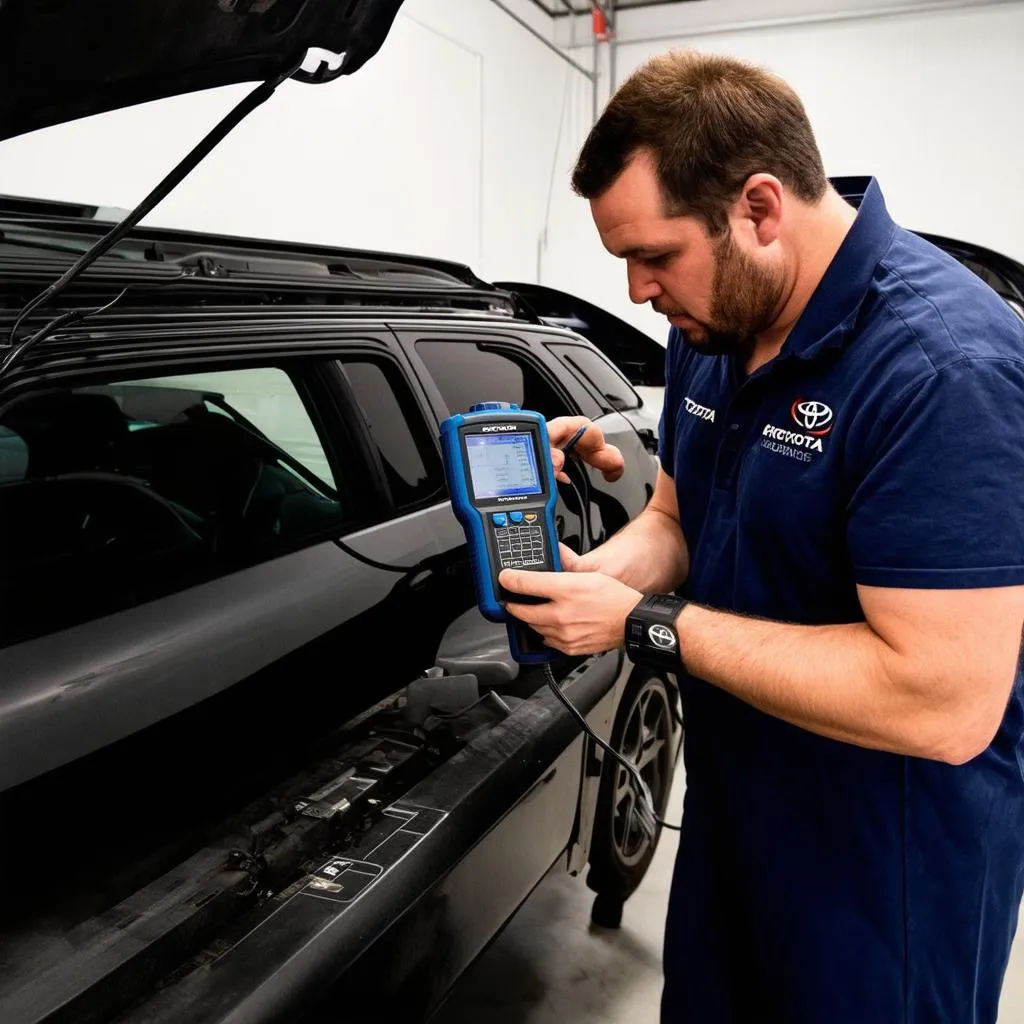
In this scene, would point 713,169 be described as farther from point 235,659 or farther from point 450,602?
point 450,602

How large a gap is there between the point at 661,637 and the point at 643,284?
45cm

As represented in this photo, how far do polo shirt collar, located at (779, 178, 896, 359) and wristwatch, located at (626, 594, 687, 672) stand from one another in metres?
0.35

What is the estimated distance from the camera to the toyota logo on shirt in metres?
1.06

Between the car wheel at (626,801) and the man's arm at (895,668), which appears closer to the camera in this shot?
the man's arm at (895,668)

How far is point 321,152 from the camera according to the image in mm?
5184

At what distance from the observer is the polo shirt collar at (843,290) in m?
1.06

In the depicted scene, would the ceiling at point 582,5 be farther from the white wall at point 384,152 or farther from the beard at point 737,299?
the beard at point 737,299

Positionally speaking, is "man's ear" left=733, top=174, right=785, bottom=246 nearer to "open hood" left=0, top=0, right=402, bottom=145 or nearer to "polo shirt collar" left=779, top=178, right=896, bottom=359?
"polo shirt collar" left=779, top=178, right=896, bottom=359

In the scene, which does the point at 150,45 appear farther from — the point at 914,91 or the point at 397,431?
the point at 914,91

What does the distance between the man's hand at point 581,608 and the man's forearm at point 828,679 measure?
9 centimetres

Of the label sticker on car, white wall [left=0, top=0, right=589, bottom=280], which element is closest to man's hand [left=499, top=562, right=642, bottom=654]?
the label sticker on car

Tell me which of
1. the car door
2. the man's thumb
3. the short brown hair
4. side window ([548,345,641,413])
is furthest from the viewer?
side window ([548,345,641,413])

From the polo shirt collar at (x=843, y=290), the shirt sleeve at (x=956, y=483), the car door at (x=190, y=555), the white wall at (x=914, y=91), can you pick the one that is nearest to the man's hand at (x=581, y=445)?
the car door at (x=190, y=555)

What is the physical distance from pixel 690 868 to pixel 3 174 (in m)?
3.38
